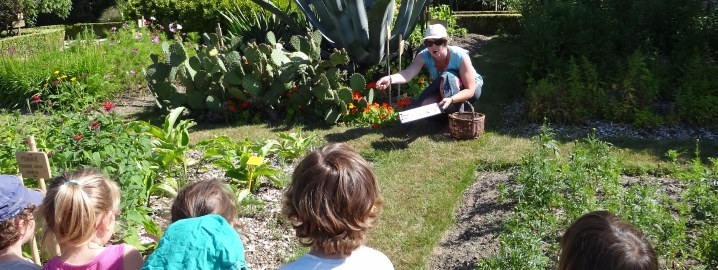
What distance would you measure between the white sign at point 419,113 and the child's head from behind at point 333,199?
3.19m

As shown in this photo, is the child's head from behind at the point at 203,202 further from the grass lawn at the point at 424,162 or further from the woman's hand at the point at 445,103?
the woman's hand at the point at 445,103

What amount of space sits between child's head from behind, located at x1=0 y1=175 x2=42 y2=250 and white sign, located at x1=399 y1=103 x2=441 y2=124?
3274 mm

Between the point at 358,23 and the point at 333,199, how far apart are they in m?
5.25

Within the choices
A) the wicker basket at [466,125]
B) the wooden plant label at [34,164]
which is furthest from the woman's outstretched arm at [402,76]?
the wooden plant label at [34,164]

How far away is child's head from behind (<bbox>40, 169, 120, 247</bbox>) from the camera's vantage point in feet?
7.09

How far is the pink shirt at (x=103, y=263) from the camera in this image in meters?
2.25

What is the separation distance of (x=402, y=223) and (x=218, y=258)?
7.33ft

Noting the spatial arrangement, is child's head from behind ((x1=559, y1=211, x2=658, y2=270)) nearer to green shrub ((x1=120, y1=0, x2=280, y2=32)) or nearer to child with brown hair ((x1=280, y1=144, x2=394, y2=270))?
child with brown hair ((x1=280, y1=144, x2=394, y2=270))

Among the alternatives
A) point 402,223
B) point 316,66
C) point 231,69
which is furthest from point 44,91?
point 402,223

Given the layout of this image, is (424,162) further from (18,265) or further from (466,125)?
(18,265)

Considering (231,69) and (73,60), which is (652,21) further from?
(73,60)

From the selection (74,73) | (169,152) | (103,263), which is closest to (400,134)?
(169,152)

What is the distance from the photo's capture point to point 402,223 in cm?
409

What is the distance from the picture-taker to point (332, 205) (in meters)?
2.00
